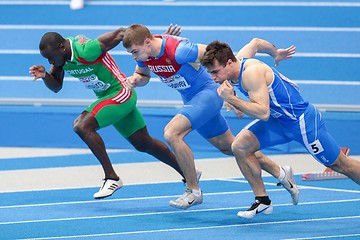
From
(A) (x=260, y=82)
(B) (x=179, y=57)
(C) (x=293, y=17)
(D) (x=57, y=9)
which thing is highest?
(D) (x=57, y=9)

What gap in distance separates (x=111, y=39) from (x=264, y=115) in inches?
69.3

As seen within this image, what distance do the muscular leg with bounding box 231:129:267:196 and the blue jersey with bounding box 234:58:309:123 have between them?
26cm

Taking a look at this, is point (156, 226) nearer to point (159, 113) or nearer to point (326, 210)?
point (326, 210)

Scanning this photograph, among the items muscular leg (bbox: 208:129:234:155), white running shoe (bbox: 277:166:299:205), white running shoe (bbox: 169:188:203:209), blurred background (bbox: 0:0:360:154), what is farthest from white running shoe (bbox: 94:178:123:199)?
blurred background (bbox: 0:0:360:154)

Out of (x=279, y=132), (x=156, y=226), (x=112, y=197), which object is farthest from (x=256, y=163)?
(x=112, y=197)

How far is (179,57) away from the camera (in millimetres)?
8555

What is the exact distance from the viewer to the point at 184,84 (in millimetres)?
8742

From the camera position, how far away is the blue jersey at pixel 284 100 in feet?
26.5

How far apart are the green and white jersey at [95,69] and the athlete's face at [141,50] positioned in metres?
0.63

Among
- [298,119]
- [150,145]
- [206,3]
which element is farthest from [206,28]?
[298,119]

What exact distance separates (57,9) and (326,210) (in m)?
6.67

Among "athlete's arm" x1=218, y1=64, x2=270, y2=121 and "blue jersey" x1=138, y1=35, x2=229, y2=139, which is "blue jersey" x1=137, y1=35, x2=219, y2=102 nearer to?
"blue jersey" x1=138, y1=35, x2=229, y2=139

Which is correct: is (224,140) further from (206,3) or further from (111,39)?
(206,3)

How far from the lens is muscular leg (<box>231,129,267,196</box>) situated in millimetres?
8273
